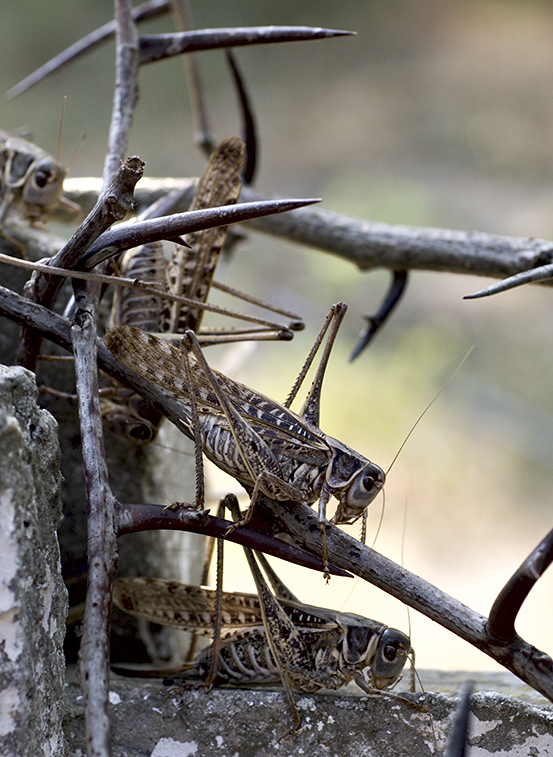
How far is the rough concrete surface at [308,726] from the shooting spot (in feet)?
2.98

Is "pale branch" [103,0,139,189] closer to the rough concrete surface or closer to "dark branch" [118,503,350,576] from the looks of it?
"dark branch" [118,503,350,576]

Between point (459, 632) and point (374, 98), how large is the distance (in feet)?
25.9

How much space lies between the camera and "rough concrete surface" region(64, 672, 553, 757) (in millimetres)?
907

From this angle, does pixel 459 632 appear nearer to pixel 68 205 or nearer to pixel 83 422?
pixel 83 422

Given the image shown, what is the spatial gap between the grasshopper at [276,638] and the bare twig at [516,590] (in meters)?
0.26

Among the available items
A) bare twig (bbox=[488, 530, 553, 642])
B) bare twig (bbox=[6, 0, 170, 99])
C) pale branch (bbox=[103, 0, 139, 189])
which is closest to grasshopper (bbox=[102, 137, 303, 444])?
pale branch (bbox=[103, 0, 139, 189])

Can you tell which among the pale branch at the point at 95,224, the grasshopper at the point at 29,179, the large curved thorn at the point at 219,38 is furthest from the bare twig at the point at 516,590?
the grasshopper at the point at 29,179

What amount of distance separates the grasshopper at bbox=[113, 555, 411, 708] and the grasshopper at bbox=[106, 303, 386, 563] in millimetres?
167

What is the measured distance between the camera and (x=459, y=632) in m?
0.81

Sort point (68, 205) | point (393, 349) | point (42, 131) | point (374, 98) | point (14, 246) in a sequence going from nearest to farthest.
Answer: point (14, 246), point (68, 205), point (393, 349), point (42, 131), point (374, 98)

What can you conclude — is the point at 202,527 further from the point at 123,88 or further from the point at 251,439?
the point at 123,88

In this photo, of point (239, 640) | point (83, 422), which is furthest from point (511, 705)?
point (83, 422)

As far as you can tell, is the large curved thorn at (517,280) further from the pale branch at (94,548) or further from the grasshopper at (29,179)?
the grasshopper at (29,179)

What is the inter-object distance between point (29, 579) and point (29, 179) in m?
1.10
